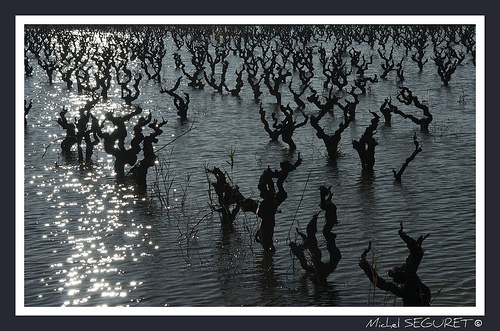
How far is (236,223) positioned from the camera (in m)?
13.5

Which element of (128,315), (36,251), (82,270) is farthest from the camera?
(36,251)

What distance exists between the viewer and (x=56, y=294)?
1052 cm

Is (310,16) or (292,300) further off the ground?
(310,16)

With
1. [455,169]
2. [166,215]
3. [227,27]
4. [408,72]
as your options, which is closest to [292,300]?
[166,215]

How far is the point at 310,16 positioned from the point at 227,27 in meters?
42.1

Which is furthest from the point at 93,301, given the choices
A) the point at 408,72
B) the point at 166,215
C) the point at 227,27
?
the point at 227,27

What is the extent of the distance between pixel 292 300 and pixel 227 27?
42.9 metres

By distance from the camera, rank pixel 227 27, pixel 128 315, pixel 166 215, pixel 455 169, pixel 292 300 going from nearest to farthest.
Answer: pixel 128 315 < pixel 292 300 < pixel 166 215 < pixel 455 169 < pixel 227 27

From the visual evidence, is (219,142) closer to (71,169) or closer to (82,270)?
(71,169)

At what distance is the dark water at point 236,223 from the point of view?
34.6ft

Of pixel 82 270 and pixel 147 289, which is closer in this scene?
pixel 147 289

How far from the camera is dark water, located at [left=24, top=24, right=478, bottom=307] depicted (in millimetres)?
10531

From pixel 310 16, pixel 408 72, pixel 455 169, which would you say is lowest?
pixel 455 169

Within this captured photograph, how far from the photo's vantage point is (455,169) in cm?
1725
